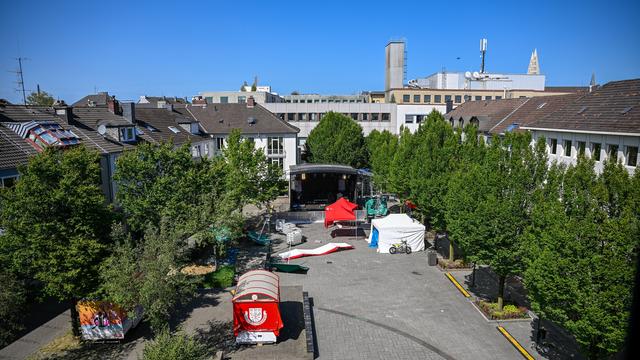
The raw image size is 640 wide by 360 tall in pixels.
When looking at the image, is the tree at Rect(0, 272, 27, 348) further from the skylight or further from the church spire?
the church spire

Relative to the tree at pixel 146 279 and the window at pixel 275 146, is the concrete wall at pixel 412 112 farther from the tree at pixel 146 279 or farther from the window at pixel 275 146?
the tree at pixel 146 279

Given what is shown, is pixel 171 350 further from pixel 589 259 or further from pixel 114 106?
pixel 114 106

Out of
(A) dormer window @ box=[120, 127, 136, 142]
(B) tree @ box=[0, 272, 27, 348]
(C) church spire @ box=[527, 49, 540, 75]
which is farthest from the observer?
(C) church spire @ box=[527, 49, 540, 75]

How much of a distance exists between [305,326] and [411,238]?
1456cm

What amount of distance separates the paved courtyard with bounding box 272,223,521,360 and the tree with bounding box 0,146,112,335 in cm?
1010

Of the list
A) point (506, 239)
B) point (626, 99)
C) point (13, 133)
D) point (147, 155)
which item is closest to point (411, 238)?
point (506, 239)

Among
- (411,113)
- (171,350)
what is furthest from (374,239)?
(411,113)

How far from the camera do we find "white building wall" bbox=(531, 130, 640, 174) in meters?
Answer: 25.9

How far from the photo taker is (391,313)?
72.4 ft

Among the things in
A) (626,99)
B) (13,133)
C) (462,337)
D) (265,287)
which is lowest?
(462,337)

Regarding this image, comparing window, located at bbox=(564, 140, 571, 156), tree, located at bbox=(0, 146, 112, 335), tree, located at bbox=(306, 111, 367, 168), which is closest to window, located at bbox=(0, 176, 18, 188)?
tree, located at bbox=(0, 146, 112, 335)

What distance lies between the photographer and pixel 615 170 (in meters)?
15.2

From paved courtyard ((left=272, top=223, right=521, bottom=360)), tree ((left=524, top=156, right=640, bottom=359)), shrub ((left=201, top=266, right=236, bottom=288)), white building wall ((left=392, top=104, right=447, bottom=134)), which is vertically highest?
white building wall ((left=392, top=104, right=447, bottom=134))

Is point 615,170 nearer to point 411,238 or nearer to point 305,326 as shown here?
point 305,326
